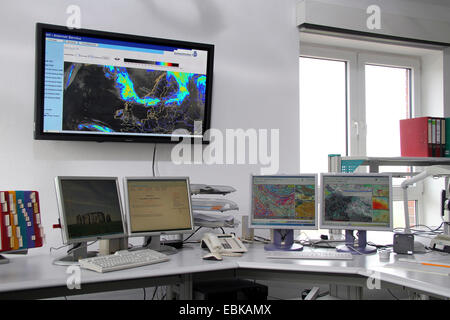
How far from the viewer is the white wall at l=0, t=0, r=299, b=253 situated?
100.0 inches

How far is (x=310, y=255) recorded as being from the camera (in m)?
2.28

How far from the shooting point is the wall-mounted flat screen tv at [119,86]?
2518mm

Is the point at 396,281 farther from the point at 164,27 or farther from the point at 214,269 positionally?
the point at 164,27

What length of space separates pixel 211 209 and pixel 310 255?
0.69 meters

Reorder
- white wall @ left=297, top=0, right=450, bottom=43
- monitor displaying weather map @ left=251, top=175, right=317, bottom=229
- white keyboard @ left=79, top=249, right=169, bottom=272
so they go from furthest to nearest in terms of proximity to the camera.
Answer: white wall @ left=297, top=0, right=450, bottom=43 → monitor displaying weather map @ left=251, top=175, right=317, bottom=229 → white keyboard @ left=79, top=249, right=169, bottom=272

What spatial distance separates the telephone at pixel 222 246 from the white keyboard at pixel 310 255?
0.56 feet

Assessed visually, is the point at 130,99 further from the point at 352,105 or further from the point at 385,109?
the point at 385,109

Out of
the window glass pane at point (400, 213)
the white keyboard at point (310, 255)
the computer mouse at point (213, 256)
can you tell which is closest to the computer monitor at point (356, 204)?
the white keyboard at point (310, 255)

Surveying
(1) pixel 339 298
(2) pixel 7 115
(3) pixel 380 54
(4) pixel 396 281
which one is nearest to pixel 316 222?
(1) pixel 339 298

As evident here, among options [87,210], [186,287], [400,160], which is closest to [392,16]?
[400,160]

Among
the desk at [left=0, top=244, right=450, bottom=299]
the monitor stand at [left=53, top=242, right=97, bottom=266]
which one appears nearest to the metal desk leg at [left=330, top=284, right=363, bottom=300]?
the desk at [left=0, top=244, right=450, bottom=299]

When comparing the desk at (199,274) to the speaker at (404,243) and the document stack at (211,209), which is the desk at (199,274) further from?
the document stack at (211,209)

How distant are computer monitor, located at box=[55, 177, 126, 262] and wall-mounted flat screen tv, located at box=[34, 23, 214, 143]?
0.45 metres

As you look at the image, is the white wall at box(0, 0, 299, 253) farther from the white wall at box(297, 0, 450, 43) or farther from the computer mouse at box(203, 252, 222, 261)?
the computer mouse at box(203, 252, 222, 261)
